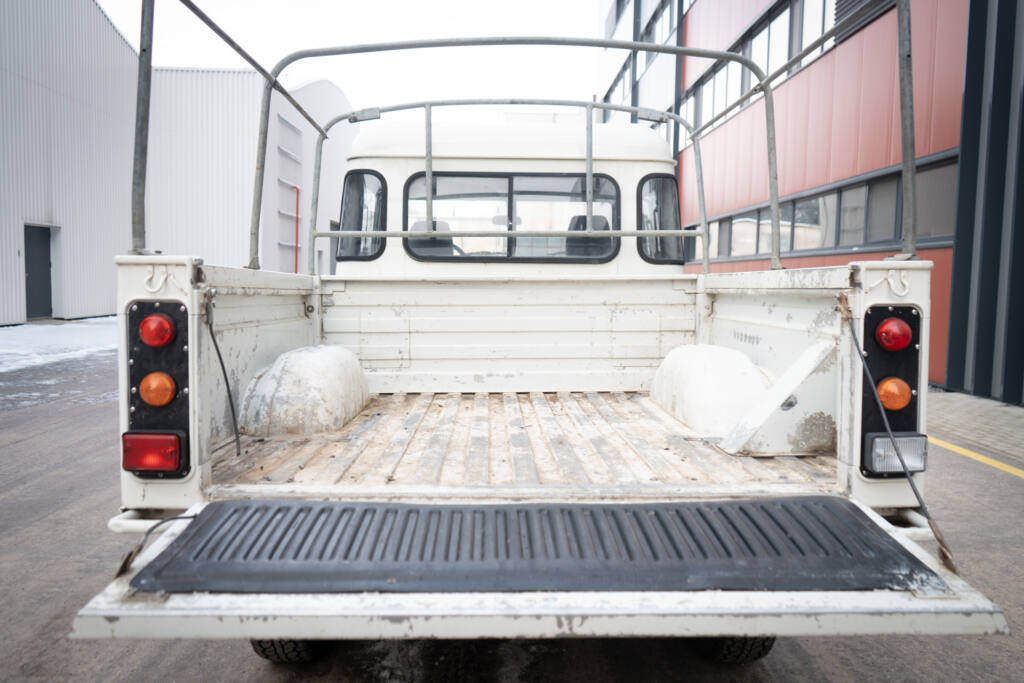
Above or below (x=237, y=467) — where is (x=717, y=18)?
above

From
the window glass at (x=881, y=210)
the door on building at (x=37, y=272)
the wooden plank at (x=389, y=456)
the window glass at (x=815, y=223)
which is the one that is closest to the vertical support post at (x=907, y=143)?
the wooden plank at (x=389, y=456)

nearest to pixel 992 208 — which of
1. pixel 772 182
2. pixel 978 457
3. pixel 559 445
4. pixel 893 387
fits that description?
pixel 978 457

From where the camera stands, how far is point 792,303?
8.67 ft

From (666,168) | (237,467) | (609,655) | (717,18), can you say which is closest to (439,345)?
(237,467)

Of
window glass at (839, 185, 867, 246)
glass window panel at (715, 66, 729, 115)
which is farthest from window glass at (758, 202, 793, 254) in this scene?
glass window panel at (715, 66, 729, 115)

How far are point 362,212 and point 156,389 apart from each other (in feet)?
9.83

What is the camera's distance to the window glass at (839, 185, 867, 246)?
957cm

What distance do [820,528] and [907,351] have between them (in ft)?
2.09

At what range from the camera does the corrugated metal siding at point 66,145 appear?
14.5 m

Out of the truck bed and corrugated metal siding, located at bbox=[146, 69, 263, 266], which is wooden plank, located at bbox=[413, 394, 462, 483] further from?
corrugated metal siding, located at bbox=[146, 69, 263, 266]

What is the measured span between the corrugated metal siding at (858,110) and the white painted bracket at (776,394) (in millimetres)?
7310

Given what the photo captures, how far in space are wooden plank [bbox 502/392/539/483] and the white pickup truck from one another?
16 mm

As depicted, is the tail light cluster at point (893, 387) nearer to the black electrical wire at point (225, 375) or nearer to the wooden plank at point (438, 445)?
the wooden plank at point (438, 445)

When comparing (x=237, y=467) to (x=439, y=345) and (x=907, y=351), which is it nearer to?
(x=439, y=345)
